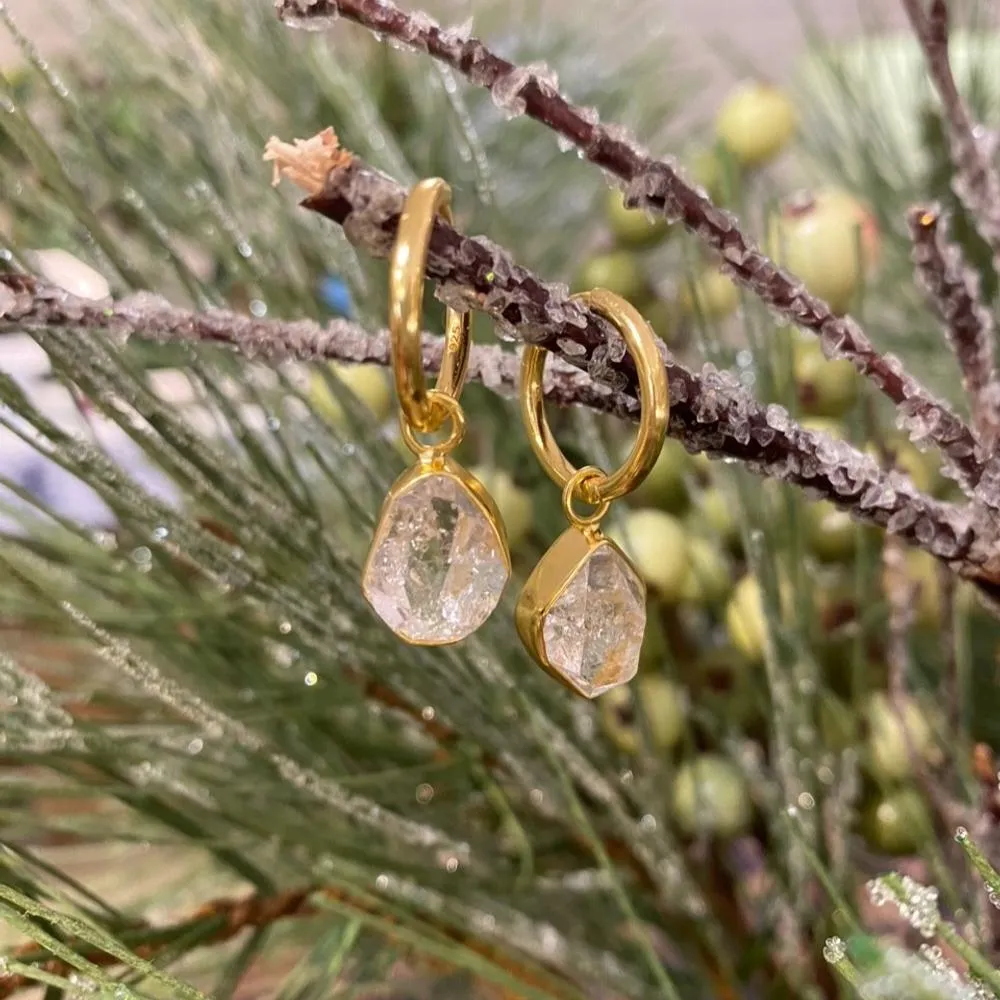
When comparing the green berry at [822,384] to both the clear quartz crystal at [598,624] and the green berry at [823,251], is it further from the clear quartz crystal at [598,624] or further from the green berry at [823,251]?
the clear quartz crystal at [598,624]

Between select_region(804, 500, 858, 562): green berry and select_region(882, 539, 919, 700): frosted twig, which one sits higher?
select_region(804, 500, 858, 562): green berry

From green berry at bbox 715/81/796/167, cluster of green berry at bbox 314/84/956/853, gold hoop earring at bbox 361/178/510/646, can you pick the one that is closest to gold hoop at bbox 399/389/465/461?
gold hoop earring at bbox 361/178/510/646

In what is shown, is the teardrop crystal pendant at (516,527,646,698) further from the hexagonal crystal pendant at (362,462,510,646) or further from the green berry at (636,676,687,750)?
the green berry at (636,676,687,750)

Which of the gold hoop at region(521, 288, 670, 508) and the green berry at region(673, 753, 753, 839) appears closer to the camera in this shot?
the gold hoop at region(521, 288, 670, 508)

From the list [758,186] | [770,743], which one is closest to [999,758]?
[770,743]

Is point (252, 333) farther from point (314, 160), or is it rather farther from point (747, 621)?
point (747, 621)

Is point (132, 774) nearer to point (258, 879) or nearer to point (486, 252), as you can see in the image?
point (258, 879)
